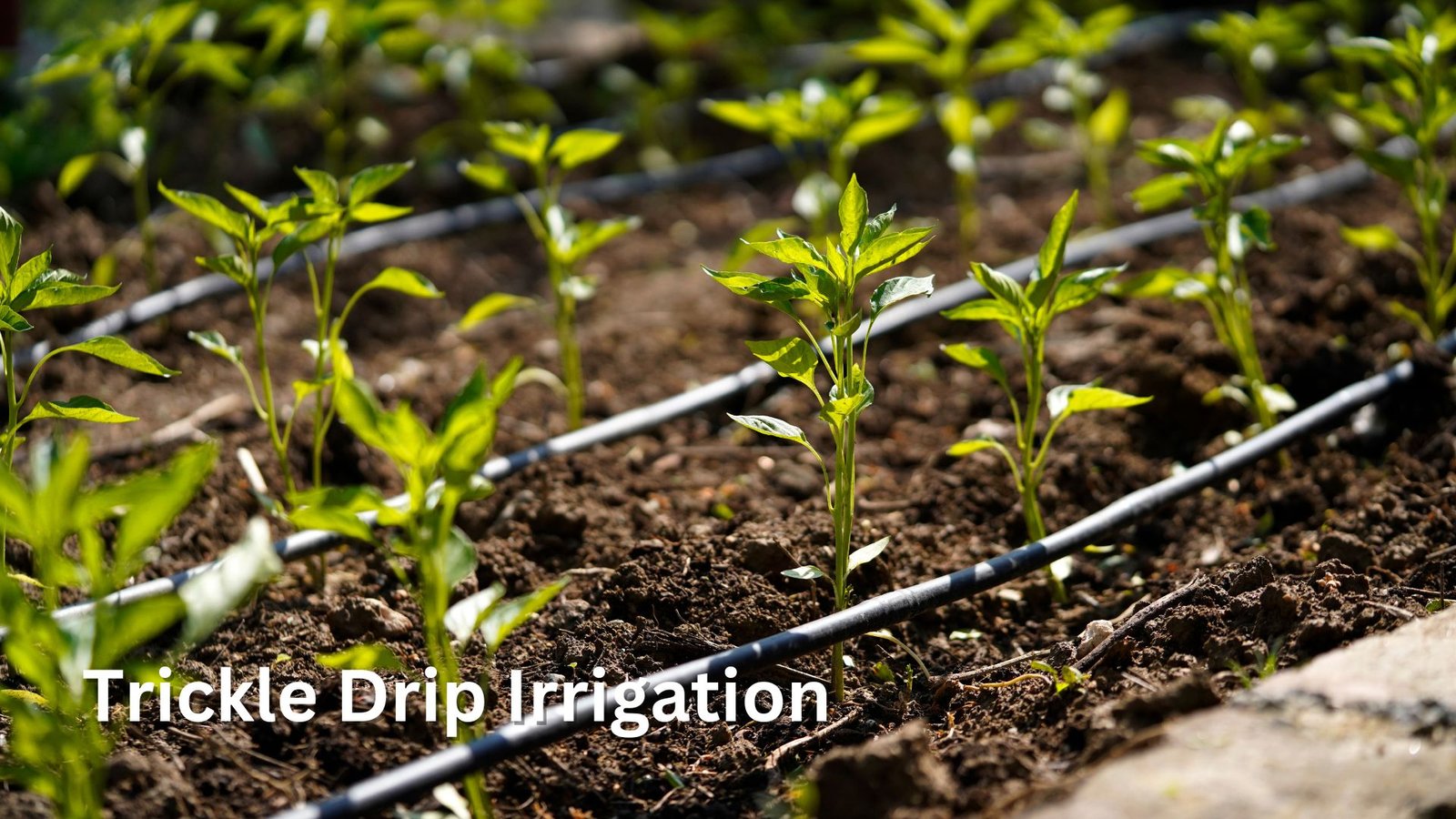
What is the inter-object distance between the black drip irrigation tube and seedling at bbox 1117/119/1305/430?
1.89 meters

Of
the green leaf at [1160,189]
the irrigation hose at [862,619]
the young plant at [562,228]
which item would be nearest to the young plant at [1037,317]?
the irrigation hose at [862,619]

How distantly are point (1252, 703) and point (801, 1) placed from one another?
5538 millimetres

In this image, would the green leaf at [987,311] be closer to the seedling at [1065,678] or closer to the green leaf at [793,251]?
the green leaf at [793,251]

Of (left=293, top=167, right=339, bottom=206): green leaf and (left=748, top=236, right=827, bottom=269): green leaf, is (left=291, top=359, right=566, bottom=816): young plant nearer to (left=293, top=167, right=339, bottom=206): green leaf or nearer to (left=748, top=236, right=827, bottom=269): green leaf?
(left=748, top=236, right=827, bottom=269): green leaf

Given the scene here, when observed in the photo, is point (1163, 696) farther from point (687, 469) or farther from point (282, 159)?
point (282, 159)

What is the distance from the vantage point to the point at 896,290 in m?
1.98

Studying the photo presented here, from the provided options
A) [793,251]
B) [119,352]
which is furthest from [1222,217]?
[119,352]

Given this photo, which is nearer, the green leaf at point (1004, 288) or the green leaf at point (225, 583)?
the green leaf at point (225, 583)

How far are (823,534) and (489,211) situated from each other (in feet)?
7.13

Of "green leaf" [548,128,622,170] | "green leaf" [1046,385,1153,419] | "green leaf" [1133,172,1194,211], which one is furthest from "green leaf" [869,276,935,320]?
"green leaf" [548,128,622,170]

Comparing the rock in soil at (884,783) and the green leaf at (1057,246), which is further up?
the green leaf at (1057,246)

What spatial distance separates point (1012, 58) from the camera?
145 inches

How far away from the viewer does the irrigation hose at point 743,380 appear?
2275 mm

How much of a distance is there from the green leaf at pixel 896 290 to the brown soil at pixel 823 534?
482 millimetres
